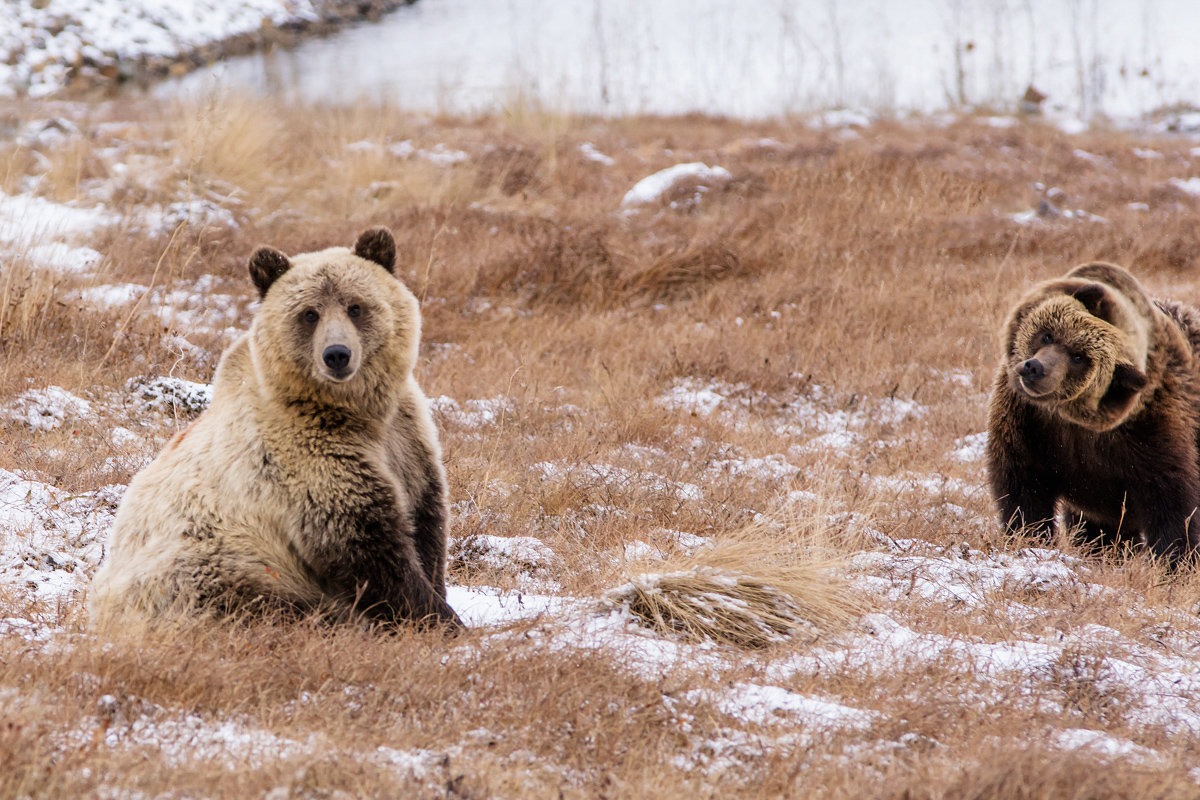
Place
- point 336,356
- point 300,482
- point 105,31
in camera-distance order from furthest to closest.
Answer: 1. point 105,31
2. point 300,482
3. point 336,356

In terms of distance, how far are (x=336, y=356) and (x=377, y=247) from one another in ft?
1.94

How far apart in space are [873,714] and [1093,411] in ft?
9.08

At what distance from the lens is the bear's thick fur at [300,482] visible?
3666 mm

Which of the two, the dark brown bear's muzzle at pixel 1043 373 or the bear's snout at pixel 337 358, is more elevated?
the bear's snout at pixel 337 358

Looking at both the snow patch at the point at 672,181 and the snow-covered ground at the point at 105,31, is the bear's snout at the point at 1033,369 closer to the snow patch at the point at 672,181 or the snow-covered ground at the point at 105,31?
the snow patch at the point at 672,181

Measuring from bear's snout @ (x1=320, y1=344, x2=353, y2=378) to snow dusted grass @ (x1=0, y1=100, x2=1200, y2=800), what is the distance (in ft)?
2.93

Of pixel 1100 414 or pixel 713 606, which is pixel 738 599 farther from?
pixel 1100 414

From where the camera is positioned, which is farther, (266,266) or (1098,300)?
(1098,300)

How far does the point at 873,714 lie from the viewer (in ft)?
10.8

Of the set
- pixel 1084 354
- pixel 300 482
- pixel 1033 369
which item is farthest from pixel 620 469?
pixel 300 482

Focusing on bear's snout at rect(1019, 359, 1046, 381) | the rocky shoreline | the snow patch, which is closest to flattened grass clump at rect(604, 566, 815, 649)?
bear's snout at rect(1019, 359, 1046, 381)

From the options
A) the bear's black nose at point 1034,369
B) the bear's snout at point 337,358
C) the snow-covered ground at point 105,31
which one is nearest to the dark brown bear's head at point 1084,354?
the bear's black nose at point 1034,369

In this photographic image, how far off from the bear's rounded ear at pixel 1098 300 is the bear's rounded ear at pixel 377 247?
3567 millimetres

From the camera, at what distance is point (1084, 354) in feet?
17.3
